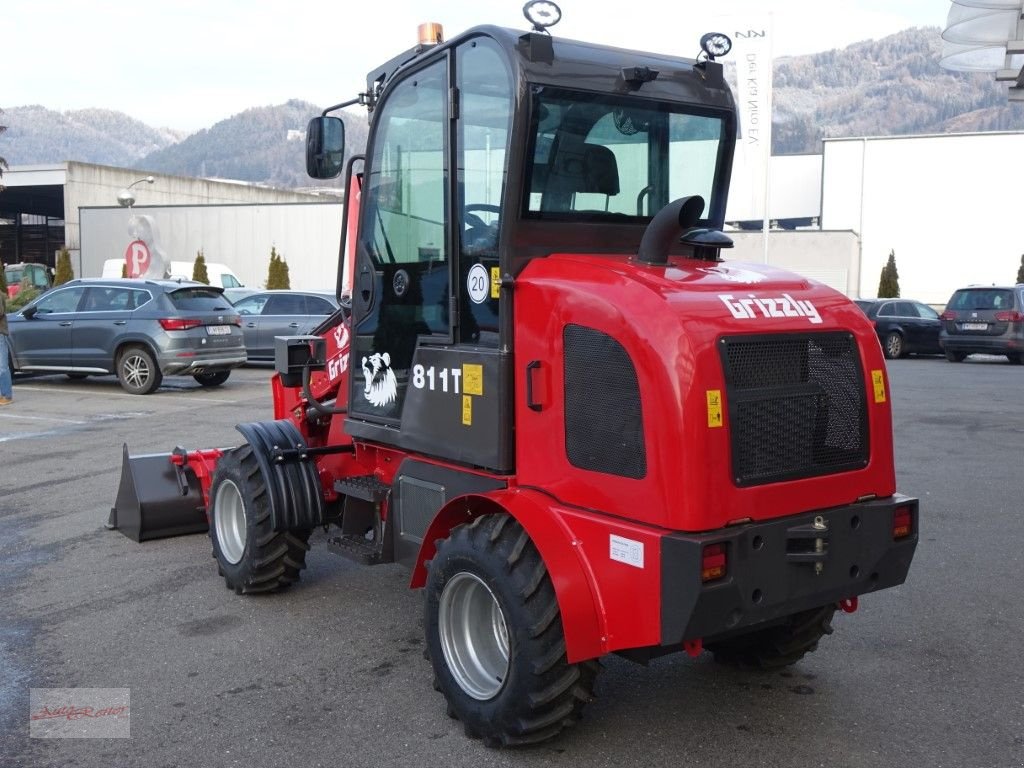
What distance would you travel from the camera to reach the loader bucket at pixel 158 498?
712cm

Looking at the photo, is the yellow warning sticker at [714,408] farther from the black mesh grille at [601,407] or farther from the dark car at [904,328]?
the dark car at [904,328]

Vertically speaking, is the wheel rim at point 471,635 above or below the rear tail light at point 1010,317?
below

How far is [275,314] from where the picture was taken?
19938 millimetres

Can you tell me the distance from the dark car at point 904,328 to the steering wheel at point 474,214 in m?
21.5

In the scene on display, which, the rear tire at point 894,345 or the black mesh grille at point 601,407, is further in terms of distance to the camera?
the rear tire at point 894,345

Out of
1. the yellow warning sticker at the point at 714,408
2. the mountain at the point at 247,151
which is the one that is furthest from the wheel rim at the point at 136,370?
the mountain at the point at 247,151

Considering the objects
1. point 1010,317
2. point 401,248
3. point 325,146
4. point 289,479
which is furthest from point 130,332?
point 1010,317

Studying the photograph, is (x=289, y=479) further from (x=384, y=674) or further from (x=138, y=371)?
(x=138, y=371)

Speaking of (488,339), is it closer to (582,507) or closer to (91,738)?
(582,507)

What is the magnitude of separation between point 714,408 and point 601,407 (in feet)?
1.42

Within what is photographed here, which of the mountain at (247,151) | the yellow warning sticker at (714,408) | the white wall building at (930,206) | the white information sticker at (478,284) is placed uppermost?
the mountain at (247,151)

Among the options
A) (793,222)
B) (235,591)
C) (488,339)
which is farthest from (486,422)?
(793,222)

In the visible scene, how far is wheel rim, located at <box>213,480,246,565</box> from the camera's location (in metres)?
6.08

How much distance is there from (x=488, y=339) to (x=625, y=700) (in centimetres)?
166
